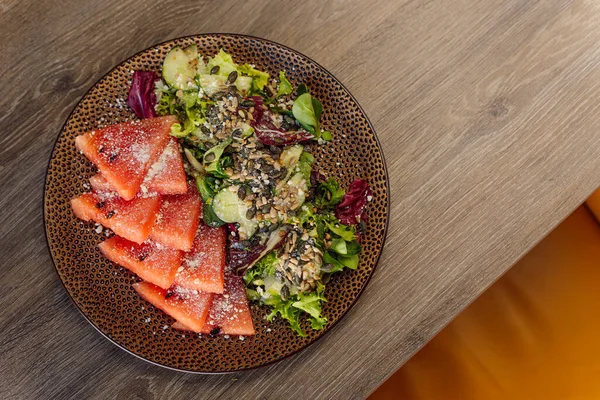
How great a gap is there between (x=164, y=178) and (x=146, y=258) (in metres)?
0.25

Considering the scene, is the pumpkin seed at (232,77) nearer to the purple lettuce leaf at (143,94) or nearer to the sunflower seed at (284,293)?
the purple lettuce leaf at (143,94)

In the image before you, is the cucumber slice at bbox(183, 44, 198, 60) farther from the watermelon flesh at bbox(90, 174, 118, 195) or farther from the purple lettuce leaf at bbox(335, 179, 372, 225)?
the purple lettuce leaf at bbox(335, 179, 372, 225)

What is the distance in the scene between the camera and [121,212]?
177 cm

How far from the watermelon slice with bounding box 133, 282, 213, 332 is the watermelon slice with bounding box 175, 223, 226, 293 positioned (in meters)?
0.03

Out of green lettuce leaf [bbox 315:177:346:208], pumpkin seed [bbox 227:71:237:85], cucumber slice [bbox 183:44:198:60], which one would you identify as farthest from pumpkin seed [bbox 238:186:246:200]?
cucumber slice [bbox 183:44:198:60]

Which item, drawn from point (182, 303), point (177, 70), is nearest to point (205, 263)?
point (182, 303)

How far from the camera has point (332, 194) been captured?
6.18 feet

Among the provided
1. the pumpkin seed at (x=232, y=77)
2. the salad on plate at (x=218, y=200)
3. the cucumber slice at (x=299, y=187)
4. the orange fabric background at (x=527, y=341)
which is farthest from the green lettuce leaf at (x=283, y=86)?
the orange fabric background at (x=527, y=341)

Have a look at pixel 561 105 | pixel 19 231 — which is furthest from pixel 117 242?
pixel 561 105

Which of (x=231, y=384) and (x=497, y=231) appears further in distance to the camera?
(x=497, y=231)

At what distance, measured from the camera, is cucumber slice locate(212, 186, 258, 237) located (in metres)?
1.79

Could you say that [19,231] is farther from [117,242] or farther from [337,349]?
[337,349]

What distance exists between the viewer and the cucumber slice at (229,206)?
1.79m

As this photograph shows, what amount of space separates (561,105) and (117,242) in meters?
1.64
